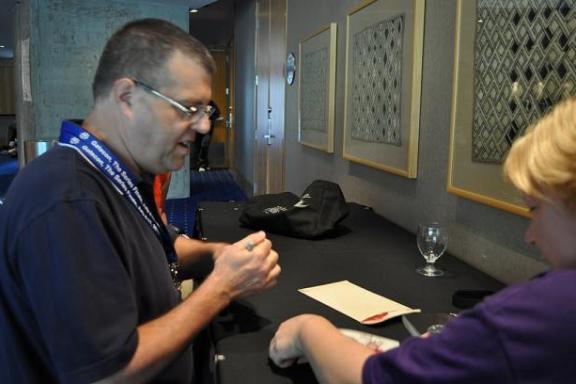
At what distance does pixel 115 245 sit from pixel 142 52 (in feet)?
1.29

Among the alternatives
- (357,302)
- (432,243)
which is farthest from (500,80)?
(357,302)

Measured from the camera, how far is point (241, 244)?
1140 mm

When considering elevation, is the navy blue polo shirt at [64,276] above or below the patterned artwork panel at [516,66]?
below

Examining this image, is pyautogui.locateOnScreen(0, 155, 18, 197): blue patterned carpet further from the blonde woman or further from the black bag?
the blonde woman

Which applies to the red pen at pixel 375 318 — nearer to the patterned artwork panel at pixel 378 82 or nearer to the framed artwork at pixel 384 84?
the framed artwork at pixel 384 84

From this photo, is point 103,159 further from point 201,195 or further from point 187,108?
point 201,195

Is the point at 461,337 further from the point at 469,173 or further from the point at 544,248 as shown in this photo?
the point at 469,173

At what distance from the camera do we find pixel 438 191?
1961 mm

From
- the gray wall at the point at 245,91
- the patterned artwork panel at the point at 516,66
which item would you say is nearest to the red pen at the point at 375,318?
the patterned artwork panel at the point at 516,66

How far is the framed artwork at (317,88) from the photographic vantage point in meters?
3.31

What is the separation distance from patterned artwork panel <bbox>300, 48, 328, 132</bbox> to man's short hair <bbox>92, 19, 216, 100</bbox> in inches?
95.2

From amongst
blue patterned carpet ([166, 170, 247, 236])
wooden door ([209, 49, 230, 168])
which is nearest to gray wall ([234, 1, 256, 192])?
blue patterned carpet ([166, 170, 247, 236])

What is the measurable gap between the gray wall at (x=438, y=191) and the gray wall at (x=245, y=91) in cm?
468

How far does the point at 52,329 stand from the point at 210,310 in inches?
12.6
